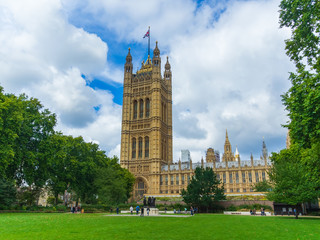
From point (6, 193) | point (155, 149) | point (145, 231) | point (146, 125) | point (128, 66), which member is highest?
point (128, 66)

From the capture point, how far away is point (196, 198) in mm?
43688

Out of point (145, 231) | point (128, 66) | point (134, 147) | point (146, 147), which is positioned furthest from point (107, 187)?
point (128, 66)

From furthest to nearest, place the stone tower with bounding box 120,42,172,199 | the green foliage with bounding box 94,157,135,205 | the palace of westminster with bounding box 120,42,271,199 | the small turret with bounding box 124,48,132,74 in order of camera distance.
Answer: the small turret with bounding box 124,48,132,74 → the stone tower with bounding box 120,42,172,199 → the palace of westminster with bounding box 120,42,271,199 → the green foliage with bounding box 94,157,135,205

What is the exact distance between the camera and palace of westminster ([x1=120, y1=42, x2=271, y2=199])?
76.4 metres

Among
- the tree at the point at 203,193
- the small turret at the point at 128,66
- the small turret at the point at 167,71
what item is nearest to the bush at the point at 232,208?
the tree at the point at 203,193

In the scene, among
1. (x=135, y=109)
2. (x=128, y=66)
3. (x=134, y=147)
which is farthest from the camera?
(x=128, y=66)

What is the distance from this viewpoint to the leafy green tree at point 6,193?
30438 millimetres

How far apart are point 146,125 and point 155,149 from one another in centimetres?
976

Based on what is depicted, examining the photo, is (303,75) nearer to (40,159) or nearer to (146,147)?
(40,159)

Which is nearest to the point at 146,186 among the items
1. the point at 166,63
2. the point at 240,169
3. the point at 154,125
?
the point at 154,125

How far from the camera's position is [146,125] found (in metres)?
88.9

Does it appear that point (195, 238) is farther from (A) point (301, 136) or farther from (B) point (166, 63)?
(B) point (166, 63)

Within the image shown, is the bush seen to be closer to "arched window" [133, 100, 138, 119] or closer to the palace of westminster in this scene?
the palace of westminster

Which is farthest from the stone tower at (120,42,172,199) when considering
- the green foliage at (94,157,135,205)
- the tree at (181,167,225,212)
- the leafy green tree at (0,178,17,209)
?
the leafy green tree at (0,178,17,209)
